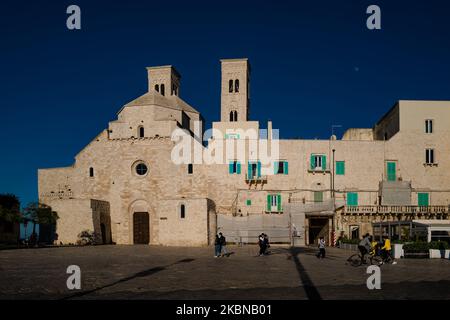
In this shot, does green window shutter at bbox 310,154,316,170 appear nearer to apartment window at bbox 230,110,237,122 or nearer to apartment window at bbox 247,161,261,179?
apartment window at bbox 247,161,261,179

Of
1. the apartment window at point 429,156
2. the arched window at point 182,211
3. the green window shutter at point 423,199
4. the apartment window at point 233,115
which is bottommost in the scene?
the arched window at point 182,211

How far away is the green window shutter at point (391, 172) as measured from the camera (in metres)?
38.7

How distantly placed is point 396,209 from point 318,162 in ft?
24.7

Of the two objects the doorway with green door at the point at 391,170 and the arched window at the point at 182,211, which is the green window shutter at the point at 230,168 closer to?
the arched window at the point at 182,211

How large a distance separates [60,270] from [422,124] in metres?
33.6

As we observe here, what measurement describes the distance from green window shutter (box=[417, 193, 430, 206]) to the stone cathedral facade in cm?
9

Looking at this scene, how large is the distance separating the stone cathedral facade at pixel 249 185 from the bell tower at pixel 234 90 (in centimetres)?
1354

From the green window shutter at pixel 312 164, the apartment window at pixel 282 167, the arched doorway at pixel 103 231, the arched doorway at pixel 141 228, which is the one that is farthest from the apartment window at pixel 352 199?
the arched doorway at pixel 103 231

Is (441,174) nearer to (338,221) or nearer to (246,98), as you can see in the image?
(338,221)

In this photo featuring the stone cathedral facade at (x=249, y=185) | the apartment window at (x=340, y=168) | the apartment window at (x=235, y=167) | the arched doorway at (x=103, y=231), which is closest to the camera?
the stone cathedral facade at (x=249, y=185)

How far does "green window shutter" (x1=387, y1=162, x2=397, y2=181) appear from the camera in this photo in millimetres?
38719

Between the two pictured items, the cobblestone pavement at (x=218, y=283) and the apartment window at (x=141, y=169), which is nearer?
the cobblestone pavement at (x=218, y=283)

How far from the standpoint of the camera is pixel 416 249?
2456 centimetres

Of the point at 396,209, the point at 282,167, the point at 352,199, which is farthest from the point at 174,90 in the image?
the point at 396,209
